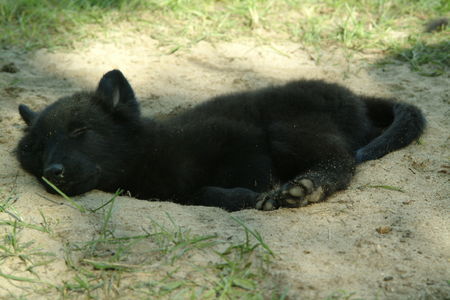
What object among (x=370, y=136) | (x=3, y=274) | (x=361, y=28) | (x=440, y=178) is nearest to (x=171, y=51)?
(x=361, y=28)

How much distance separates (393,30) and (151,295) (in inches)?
226

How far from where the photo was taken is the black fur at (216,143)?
397 cm

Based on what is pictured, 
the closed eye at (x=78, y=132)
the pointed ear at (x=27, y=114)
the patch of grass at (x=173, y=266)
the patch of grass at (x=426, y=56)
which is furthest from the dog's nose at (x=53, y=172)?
the patch of grass at (x=426, y=56)

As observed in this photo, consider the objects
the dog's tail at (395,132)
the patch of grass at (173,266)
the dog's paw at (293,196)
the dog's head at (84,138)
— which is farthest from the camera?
the dog's tail at (395,132)

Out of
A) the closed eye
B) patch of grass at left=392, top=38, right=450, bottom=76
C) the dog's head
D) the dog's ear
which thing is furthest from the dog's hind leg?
patch of grass at left=392, top=38, right=450, bottom=76

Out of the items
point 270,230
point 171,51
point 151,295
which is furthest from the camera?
point 171,51

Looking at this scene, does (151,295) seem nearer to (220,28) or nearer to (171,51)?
(171,51)

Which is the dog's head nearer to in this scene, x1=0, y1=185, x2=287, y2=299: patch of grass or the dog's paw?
x1=0, y1=185, x2=287, y2=299: patch of grass

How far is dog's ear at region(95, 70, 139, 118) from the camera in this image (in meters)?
4.32

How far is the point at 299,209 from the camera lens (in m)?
3.62

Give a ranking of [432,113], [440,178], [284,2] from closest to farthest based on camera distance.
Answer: [440,178] → [432,113] → [284,2]

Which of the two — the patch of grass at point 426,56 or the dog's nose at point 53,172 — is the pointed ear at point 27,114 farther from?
the patch of grass at point 426,56

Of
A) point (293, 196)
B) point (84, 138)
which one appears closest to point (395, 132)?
point (293, 196)

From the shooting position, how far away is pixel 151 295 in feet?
8.36
